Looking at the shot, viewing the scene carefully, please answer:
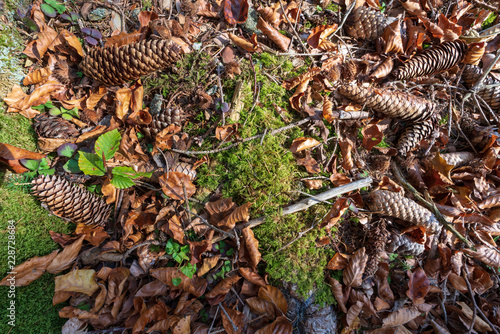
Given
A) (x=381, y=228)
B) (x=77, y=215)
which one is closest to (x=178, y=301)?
(x=77, y=215)

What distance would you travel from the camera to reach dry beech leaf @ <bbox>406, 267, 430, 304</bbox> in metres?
2.25

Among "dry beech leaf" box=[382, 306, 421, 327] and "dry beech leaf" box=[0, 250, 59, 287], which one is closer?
"dry beech leaf" box=[0, 250, 59, 287]

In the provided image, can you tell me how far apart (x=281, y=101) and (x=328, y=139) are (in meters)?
0.61

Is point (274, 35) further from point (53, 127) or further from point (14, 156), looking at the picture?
point (14, 156)

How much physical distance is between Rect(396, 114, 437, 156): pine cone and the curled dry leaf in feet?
6.80

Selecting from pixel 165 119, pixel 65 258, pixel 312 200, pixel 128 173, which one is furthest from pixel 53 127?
pixel 312 200

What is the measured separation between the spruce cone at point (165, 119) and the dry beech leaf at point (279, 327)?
195 cm

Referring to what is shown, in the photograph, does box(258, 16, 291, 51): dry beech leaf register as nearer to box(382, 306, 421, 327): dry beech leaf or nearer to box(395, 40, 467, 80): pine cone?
box(395, 40, 467, 80): pine cone

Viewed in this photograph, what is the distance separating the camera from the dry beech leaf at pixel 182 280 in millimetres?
2100

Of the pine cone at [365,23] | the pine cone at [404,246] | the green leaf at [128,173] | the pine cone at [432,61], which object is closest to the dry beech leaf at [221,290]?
the green leaf at [128,173]

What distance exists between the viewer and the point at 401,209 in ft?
7.38

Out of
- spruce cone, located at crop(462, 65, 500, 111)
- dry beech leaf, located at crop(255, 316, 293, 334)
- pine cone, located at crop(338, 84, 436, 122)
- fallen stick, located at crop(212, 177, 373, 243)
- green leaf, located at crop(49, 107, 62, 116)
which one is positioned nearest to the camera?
dry beech leaf, located at crop(255, 316, 293, 334)

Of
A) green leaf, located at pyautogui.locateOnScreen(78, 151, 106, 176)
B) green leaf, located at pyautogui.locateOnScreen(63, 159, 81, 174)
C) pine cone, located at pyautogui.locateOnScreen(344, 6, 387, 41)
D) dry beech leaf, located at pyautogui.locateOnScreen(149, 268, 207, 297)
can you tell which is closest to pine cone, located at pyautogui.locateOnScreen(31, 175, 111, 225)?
green leaf, located at pyautogui.locateOnScreen(63, 159, 81, 174)

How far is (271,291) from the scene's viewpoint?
2078 mm
